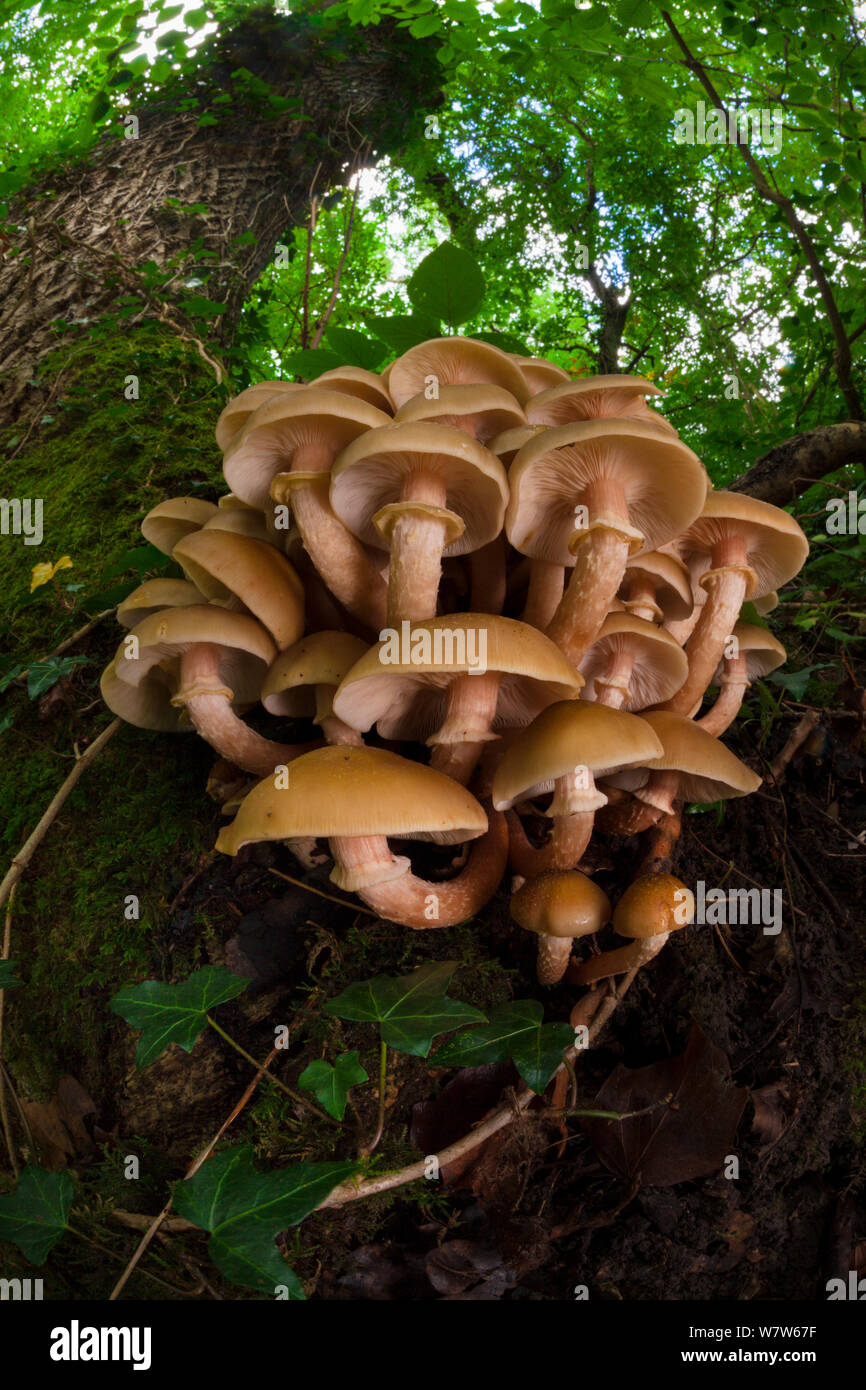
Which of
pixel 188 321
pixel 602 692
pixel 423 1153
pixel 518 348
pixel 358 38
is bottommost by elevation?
pixel 423 1153

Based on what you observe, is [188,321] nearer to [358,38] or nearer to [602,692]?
[602,692]

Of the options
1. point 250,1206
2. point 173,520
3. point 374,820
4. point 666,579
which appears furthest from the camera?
point 173,520

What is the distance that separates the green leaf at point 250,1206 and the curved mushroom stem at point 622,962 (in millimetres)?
807

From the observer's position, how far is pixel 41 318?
462cm

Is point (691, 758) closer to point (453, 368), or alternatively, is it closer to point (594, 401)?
point (594, 401)

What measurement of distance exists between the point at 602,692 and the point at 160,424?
2694 millimetres

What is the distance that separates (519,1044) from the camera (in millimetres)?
1788

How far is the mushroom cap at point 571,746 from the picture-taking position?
1.75 m

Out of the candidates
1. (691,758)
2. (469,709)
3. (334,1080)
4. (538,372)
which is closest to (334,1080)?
(334,1080)

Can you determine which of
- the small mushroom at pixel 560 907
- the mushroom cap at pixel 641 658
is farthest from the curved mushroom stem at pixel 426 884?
the mushroom cap at pixel 641 658

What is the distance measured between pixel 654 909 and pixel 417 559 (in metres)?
1.06

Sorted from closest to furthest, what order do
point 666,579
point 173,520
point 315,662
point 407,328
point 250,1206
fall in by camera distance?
point 250,1206 → point 315,662 → point 666,579 → point 173,520 → point 407,328

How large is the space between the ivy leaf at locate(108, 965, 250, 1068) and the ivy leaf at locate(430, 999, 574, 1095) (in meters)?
0.51
